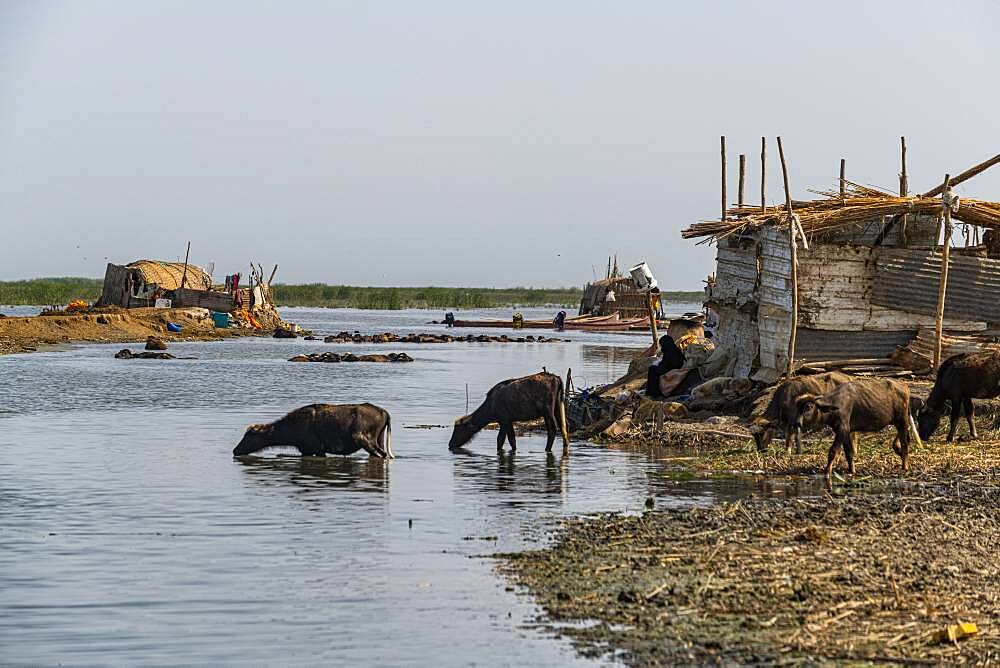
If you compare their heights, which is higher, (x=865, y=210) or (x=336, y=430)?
(x=865, y=210)

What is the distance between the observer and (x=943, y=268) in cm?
2038

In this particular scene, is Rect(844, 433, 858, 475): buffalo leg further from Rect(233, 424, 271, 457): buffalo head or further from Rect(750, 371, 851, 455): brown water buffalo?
Rect(233, 424, 271, 457): buffalo head

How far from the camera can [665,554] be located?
10961mm

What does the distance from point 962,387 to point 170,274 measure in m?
62.4

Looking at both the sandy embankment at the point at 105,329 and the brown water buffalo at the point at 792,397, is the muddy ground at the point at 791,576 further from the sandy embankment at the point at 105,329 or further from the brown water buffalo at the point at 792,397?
the sandy embankment at the point at 105,329

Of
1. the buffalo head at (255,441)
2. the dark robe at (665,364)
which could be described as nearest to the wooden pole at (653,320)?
the dark robe at (665,364)

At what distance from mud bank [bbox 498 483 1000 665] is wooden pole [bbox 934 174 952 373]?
729 cm

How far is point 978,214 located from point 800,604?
14.1m

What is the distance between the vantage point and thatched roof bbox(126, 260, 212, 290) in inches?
2817

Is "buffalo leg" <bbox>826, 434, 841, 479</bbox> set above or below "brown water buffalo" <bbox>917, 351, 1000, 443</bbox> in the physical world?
below

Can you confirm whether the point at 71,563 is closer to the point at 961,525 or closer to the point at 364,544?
the point at 364,544

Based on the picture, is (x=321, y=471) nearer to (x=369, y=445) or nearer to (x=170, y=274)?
(x=369, y=445)

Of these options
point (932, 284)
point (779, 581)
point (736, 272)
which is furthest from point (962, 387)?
point (779, 581)

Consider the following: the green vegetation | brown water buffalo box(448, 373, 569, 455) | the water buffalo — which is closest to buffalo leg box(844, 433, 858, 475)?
brown water buffalo box(448, 373, 569, 455)
